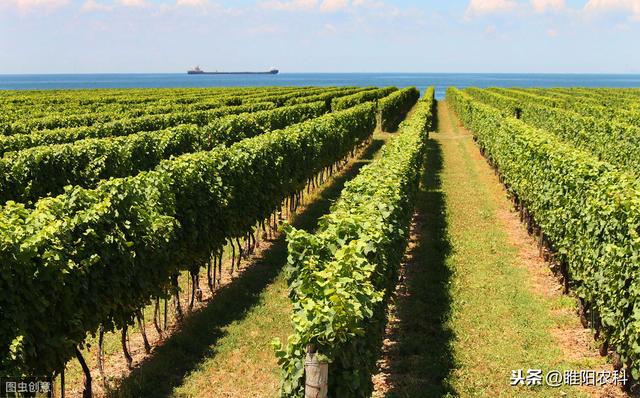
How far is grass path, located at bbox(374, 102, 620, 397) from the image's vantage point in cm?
939

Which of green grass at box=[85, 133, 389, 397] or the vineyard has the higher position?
the vineyard

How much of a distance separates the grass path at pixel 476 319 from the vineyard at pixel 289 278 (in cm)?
5

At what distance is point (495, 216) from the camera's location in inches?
Result: 797

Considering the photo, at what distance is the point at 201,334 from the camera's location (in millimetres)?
11305

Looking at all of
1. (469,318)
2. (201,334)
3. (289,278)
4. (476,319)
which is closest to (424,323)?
(469,318)

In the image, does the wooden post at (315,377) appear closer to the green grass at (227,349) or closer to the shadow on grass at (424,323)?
the shadow on grass at (424,323)

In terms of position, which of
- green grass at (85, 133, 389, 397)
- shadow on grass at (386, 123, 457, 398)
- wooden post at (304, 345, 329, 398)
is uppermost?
wooden post at (304, 345, 329, 398)

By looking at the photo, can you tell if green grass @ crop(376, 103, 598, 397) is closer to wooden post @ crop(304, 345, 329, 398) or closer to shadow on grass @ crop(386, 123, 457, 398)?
shadow on grass @ crop(386, 123, 457, 398)

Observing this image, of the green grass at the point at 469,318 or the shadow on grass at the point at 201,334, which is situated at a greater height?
the green grass at the point at 469,318

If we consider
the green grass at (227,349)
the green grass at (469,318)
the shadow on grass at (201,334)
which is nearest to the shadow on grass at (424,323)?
the green grass at (469,318)

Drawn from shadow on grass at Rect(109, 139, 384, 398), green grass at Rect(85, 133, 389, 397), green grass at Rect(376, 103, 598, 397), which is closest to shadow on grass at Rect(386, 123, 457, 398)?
green grass at Rect(376, 103, 598, 397)

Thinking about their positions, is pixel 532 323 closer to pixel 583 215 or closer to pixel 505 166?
pixel 583 215

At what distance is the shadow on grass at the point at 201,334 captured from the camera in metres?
9.38

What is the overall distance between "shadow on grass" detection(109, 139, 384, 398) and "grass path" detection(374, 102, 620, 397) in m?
3.30
